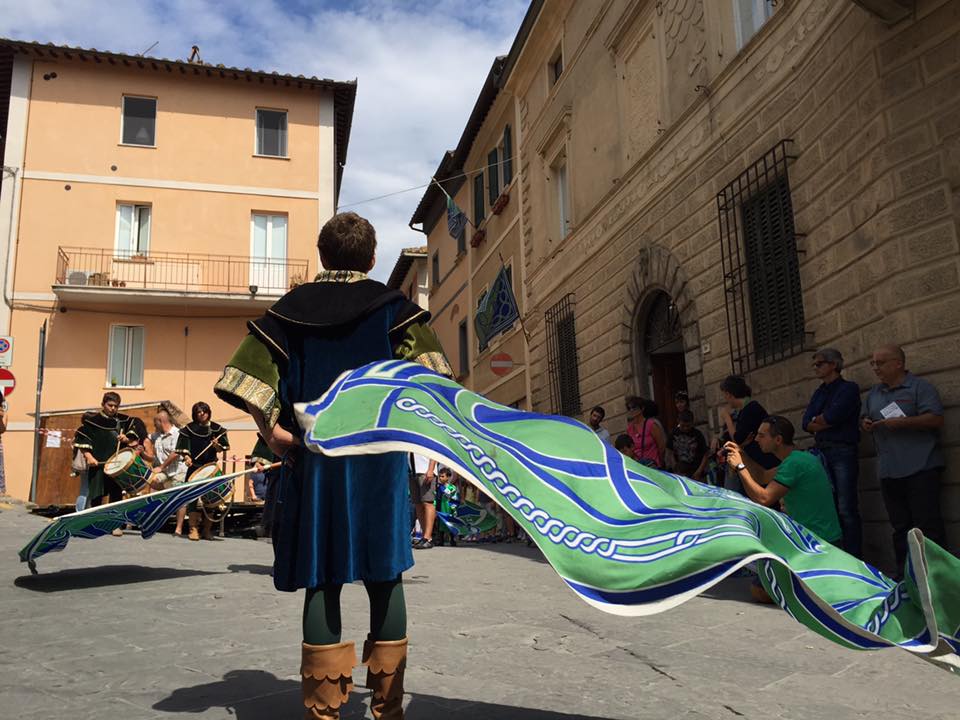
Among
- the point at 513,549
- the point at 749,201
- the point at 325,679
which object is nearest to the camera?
the point at 325,679

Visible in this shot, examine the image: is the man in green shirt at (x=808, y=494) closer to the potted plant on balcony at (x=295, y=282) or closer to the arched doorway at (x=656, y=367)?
the potted plant on balcony at (x=295, y=282)

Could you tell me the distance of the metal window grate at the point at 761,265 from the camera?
8.40 metres

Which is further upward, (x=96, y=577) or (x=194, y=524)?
(x=194, y=524)

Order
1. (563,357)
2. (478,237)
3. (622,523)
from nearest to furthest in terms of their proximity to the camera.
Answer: (622,523)
(563,357)
(478,237)

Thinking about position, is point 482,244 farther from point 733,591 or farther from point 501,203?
point 733,591

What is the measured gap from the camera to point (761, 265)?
8.88 metres

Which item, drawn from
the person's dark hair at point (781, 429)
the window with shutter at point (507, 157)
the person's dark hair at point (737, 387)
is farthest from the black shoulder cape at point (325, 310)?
the window with shutter at point (507, 157)

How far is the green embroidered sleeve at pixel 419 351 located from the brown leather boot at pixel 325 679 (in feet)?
3.30

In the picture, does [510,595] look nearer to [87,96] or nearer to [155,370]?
[155,370]

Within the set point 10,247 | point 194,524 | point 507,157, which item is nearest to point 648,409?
point 194,524

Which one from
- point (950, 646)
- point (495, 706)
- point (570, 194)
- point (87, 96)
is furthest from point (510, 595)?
point (87, 96)

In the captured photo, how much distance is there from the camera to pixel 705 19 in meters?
10.1

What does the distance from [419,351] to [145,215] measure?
21.3 metres

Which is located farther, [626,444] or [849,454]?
[626,444]
